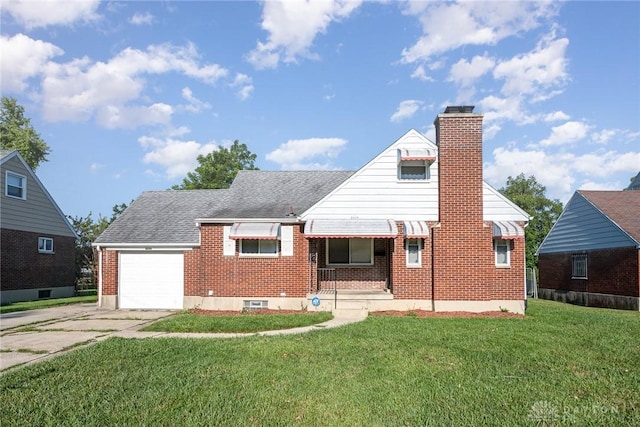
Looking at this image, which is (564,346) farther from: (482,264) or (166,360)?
(166,360)

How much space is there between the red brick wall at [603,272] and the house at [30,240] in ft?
97.5

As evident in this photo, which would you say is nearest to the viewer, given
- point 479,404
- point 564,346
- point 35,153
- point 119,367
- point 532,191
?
point 479,404

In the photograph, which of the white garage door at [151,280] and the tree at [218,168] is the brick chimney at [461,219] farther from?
the tree at [218,168]

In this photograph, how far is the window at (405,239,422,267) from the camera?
1501cm

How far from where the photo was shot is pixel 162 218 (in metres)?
19.0

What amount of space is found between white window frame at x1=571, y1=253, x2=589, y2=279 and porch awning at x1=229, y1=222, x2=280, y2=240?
18.1 m

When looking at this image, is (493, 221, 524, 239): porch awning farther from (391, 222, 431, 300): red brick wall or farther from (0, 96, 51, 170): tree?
(0, 96, 51, 170): tree

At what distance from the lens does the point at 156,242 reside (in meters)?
17.2

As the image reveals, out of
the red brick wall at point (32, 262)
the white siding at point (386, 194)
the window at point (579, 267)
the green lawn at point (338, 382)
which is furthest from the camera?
the window at point (579, 267)

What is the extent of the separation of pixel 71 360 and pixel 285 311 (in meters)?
7.90

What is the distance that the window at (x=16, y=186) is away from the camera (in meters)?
21.6

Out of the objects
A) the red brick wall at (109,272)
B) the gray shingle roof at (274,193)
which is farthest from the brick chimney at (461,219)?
the red brick wall at (109,272)

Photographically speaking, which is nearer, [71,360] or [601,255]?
[71,360]

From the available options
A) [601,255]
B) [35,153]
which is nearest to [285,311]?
[601,255]
